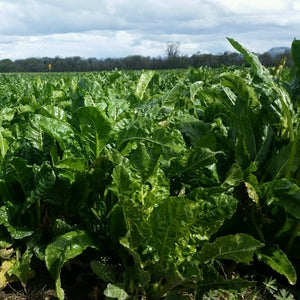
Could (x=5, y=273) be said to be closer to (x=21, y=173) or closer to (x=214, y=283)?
(x=21, y=173)

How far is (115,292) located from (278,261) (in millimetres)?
810

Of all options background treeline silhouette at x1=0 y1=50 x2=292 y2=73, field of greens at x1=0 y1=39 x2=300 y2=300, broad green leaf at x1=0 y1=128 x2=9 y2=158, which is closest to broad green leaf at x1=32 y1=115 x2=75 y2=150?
field of greens at x1=0 y1=39 x2=300 y2=300

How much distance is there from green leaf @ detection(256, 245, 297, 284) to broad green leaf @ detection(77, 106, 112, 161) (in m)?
0.96

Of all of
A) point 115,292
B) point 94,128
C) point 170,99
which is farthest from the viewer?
point 170,99

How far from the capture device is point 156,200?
6.86ft

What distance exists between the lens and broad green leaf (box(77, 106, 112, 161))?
2150 millimetres

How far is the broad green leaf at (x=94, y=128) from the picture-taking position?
7.06ft

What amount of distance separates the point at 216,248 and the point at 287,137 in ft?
3.01

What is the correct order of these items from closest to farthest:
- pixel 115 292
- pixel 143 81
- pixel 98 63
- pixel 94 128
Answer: pixel 115 292, pixel 94 128, pixel 143 81, pixel 98 63

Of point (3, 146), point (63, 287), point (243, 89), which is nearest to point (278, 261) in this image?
point (243, 89)

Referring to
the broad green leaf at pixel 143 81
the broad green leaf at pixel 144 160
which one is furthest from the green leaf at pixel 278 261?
the broad green leaf at pixel 143 81

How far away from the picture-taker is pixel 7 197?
7.66 feet

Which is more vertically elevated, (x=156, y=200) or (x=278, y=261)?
(x=156, y=200)

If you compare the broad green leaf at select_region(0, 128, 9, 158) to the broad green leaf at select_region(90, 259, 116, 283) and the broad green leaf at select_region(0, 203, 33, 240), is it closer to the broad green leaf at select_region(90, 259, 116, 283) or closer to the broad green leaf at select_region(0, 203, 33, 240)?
the broad green leaf at select_region(0, 203, 33, 240)
